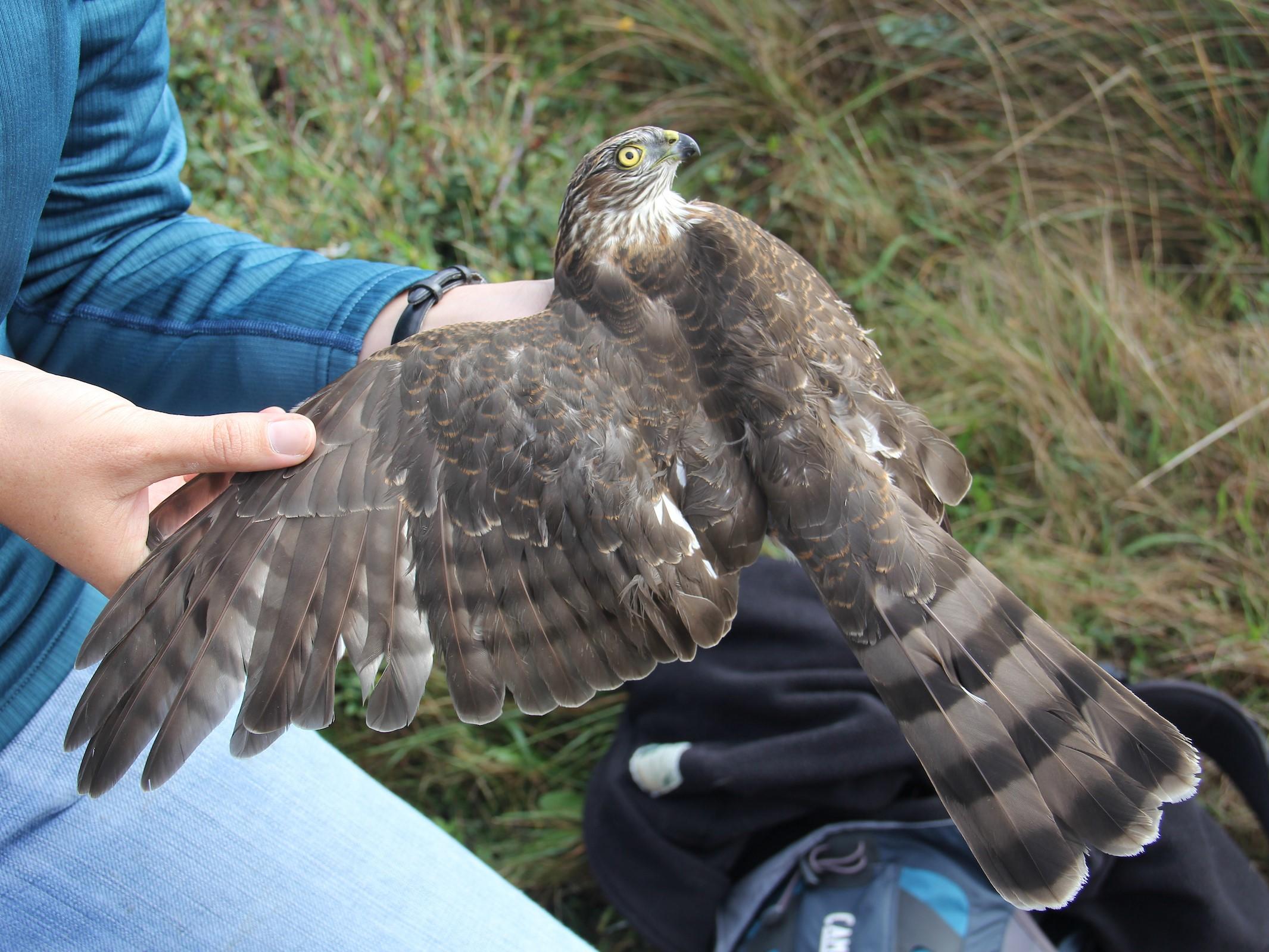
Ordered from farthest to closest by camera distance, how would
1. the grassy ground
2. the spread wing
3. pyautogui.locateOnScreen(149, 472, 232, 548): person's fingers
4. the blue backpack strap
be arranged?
1. the grassy ground
2. the blue backpack strap
3. pyautogui.locateOnScreen(149, 472, 232, 548): person's fingers
4. the spread wing

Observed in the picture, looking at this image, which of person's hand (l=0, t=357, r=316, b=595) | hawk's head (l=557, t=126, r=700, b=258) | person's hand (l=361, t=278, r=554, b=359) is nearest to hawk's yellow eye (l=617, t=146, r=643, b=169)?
hawk's head (l=557, t=126, r=700, b=258)

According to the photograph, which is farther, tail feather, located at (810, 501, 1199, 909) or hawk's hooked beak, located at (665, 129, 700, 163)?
hawk's hooked beak, located at (665, 129, 700, 163)

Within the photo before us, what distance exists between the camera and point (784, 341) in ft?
8.22

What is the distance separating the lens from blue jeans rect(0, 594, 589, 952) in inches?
91.3

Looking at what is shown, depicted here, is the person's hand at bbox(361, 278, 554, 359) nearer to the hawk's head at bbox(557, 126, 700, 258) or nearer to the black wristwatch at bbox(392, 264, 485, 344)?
the black wristwatch at bbox(392, 264, 485, 344)

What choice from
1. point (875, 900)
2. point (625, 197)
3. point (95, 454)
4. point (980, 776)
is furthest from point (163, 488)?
point (875, 900)

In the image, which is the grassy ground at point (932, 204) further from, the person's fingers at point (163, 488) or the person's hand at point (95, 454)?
the person's hand at point (95, 454)

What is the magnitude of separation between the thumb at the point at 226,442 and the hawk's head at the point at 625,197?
1.00 metres

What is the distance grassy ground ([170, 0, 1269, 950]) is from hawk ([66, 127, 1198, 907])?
62.4 inches

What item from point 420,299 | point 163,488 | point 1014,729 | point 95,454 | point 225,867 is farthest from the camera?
point 420,299

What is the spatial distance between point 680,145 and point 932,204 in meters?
2.65

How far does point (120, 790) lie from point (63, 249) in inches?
55.4

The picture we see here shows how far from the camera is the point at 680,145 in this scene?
9.61 feet

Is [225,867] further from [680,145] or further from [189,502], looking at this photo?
[680,145]
